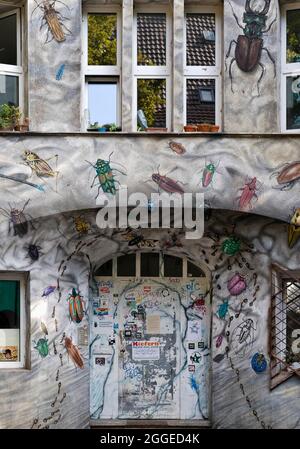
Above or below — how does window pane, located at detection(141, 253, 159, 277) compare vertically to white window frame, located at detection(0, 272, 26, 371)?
Result: above

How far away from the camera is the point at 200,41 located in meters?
10.6

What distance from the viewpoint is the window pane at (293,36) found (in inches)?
414

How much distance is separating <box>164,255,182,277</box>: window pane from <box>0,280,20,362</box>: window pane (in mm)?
2075

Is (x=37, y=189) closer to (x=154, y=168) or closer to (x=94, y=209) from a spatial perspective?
(x=94, y=209)

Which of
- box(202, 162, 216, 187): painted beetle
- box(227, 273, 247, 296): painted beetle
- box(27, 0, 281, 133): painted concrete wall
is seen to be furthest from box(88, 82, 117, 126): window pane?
box(227, 273, 247, 296): painted beetle

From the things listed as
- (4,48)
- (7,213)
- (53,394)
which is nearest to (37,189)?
(7,213)

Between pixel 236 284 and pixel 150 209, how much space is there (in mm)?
A: 1564

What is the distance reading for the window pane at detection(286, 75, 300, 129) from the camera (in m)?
10.5

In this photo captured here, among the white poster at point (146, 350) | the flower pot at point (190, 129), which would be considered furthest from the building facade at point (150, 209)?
the flower pot at point (190, 129)

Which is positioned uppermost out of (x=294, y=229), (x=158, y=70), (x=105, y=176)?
(x=158, y=70)

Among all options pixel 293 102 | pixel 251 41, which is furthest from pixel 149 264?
pixel 251 41

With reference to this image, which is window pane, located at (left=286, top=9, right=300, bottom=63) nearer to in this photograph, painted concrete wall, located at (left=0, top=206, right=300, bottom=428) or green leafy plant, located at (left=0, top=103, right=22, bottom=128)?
painted concrete wall, located at (left=0, top=206, right=300, bottom=428)

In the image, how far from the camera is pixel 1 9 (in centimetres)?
1058

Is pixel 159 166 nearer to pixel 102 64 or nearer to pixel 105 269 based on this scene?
pixel 102 64
